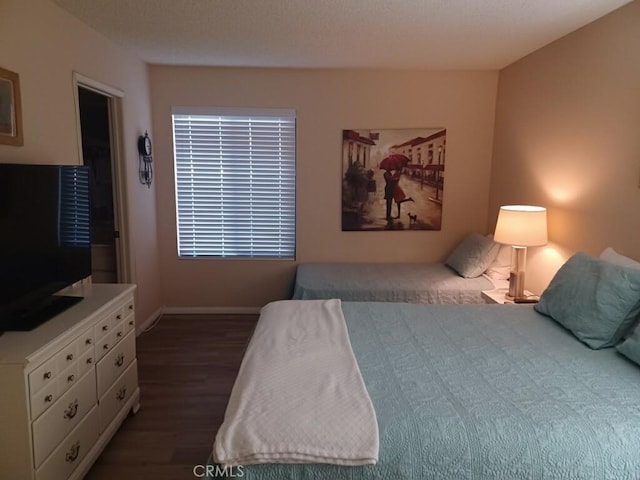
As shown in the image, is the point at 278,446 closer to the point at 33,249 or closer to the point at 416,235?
the point at 33,249

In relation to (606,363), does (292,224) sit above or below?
above

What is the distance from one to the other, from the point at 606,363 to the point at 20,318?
8.75 feet

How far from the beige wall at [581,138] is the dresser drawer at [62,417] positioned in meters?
3.04

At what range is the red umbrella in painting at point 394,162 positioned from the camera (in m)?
4.31

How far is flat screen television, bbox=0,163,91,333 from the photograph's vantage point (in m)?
1.86

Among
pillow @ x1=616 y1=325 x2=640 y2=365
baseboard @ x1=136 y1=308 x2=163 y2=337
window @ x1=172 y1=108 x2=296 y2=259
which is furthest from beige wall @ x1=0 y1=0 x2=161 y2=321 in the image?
pillow @ x1=616 y1=325 x2=640 y2=365

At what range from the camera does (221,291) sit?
177 inches

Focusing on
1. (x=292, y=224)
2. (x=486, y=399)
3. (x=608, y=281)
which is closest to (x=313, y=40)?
(x=292, y=224)

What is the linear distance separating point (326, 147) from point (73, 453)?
3283mm

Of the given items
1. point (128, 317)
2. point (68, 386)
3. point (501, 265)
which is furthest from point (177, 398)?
point (501, 265)

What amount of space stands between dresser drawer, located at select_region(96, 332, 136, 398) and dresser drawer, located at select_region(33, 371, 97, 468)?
0.08 m

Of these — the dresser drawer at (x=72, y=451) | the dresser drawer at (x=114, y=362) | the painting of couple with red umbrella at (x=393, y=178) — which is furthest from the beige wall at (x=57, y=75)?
the painting of couple with red umbrella at (x=393, y=178)

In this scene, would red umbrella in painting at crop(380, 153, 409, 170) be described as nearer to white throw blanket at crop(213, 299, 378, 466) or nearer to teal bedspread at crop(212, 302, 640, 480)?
teal bedspread at crop(212, 302, 640, 480)

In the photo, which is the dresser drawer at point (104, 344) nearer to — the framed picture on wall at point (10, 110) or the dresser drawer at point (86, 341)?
the dresser drawer at point (86, 341)
